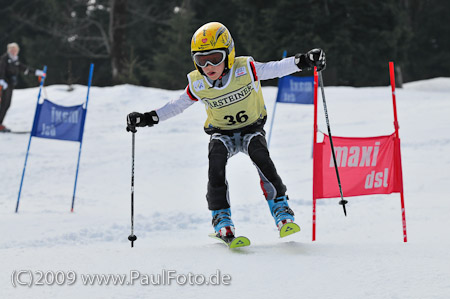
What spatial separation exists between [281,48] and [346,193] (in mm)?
16917

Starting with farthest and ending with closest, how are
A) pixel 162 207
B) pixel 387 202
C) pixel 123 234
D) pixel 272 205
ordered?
1. pixel 162 207
2. pixel 387 202
3. pixel 123 234
4. pixel 272 205

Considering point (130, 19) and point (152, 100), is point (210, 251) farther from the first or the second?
point (130, 19)

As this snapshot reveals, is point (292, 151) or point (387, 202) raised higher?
point (292, 151)

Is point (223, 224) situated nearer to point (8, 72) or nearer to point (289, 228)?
point (289, 228)

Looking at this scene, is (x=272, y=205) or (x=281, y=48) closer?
(x=272, y=205)

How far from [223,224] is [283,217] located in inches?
19.6

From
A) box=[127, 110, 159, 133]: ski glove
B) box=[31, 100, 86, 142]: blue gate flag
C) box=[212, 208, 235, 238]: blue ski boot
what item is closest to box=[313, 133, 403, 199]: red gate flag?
box=[212, 208, 235, 238]: blue ski boot

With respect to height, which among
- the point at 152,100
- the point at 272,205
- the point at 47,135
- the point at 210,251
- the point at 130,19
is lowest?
the point at 210,251

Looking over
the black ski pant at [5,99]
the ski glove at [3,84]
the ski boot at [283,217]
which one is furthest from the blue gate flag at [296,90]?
the black ski pant at [5,99]

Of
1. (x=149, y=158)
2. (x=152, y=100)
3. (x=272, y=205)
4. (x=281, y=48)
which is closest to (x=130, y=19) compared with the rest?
(x=281, y=48)

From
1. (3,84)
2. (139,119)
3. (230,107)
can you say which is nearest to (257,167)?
(230,107)

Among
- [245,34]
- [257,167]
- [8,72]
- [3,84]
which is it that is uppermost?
[245,34]

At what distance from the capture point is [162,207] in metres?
7.41

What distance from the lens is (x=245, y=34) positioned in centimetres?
2262
